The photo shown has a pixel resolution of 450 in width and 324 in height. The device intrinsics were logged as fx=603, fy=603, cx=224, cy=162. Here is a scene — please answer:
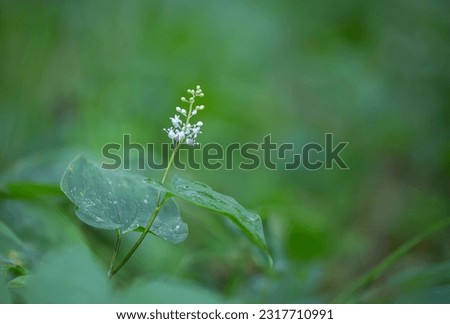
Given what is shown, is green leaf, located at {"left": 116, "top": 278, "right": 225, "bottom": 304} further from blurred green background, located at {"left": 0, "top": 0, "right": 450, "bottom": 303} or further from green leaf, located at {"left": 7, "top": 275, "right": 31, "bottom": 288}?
blurred green background, located at {"left": 0, "top": 0, "right": 450, "bottom": 303}

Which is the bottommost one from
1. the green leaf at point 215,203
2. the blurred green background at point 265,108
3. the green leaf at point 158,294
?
the green leaf at point 158,294

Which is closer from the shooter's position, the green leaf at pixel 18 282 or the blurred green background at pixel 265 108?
the green leaf at pixel 18 282

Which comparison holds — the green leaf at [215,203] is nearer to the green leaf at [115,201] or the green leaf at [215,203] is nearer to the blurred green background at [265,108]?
the green leaf at [115,201]

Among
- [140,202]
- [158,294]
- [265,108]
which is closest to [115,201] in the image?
[140,202]

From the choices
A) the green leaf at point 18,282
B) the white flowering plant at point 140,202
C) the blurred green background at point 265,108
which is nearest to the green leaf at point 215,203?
the white flowering plant at point 140,202

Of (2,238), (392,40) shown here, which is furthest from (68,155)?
(392,40)

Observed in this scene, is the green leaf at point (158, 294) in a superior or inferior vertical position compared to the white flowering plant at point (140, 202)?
inferior

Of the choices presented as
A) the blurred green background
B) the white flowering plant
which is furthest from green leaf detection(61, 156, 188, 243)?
the blurred green background

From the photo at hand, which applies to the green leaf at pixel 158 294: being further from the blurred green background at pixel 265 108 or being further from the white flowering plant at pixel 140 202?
the blurred green background at pixel 265 108
